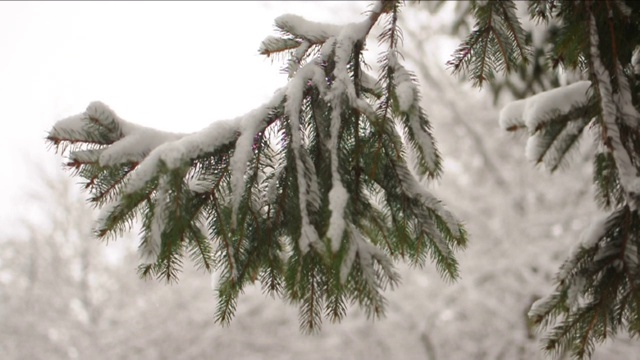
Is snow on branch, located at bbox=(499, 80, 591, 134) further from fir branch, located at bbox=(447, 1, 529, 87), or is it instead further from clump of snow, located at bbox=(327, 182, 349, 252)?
clump of snow, located at bbox=(327, 182, 349, 252)

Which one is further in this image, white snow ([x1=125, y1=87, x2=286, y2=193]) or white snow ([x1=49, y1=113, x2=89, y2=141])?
white snow ([x1=49, y1=113, x2=89, y2=141])

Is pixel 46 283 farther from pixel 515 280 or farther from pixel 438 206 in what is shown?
pixel 438 206

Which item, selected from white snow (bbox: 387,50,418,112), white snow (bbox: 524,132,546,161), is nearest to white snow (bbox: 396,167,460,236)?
white snow (bbox: 387,50,418,112)

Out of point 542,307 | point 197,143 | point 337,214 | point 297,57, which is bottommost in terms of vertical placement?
point 542,307

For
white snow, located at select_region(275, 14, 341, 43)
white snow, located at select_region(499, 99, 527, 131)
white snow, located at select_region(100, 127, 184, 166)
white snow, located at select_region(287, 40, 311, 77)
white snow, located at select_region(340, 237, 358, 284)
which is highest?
white snow, located at select_region(275, 14, 341, 43)

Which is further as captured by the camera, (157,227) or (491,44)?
(491,44)

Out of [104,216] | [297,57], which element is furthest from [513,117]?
[104,216]

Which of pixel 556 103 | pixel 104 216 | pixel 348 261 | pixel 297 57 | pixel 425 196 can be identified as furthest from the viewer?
pixel 556 103

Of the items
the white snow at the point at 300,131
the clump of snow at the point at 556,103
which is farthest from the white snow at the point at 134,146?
the clump of snow at the point at 556,103

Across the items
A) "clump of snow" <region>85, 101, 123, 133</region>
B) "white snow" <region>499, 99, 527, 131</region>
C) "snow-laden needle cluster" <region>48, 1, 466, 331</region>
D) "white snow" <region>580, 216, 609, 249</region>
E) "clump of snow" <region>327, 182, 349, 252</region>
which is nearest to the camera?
"clump of snow" <region>327, 182, 349, 252</region>

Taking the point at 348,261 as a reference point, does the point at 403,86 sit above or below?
above

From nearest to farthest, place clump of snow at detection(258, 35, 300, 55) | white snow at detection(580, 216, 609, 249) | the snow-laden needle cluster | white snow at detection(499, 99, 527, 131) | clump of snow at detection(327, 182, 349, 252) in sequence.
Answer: clump of snow at detection(327, 182, 349, 252), the snow-laden needle cluster, white snow at detection(580, 216, 609, 249), clump of snow at detection(258, 35, 300, 55), white snow at detection(499, 99, 527, 131)

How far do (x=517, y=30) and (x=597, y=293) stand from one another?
804 mm

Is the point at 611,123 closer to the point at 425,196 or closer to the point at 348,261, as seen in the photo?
the point at 425,196
